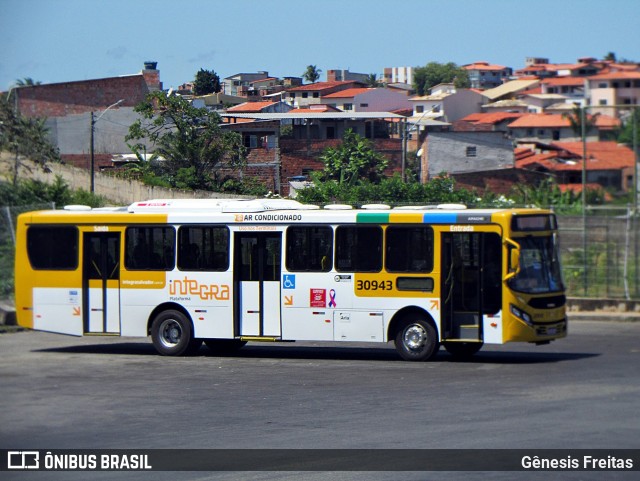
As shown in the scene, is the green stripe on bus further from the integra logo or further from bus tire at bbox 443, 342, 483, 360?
the integra logo

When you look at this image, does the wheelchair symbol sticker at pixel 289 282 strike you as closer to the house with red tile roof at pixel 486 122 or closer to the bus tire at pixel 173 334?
the bus tire at pixel 173 334

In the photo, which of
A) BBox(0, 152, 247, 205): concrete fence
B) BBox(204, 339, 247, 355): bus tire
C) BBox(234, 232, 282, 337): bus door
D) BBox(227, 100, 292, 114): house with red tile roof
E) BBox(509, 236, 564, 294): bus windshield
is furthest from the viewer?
BBox(0, 152, 247, 205): concrete fence

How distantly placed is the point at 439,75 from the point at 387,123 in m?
10.7

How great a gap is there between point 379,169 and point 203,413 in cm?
1629

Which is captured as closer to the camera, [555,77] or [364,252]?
[555,77]

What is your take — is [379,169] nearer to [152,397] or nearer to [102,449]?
[152,397]

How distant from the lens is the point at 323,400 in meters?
13.0

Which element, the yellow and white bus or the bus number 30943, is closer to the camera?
the yellow and white bus

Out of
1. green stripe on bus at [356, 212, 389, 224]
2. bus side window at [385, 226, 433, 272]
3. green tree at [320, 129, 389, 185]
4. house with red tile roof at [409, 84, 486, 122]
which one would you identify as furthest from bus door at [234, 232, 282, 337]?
house with red tile roof at [409, 84, 486, 122]

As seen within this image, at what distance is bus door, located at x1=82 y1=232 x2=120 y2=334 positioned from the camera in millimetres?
18828

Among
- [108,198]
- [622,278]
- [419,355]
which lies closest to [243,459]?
[419,355]

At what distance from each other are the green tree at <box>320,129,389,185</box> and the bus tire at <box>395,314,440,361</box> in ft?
30.3

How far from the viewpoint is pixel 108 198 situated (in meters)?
26.5

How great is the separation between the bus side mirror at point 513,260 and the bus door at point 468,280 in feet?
0.60
